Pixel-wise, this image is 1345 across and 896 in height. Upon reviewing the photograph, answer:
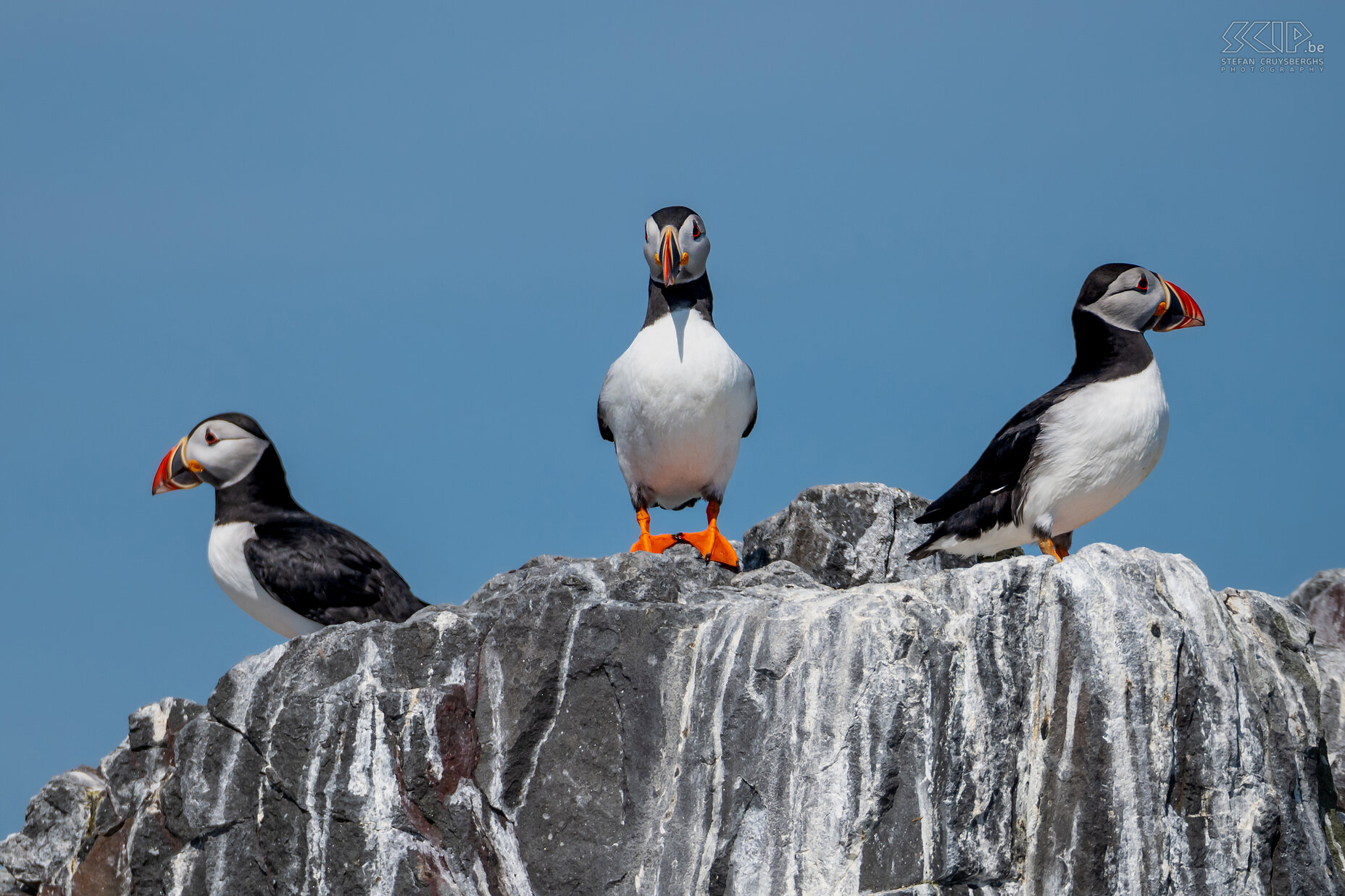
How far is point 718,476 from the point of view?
9461 millimetres

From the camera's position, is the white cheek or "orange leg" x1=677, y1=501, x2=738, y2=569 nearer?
"orange leg" x1=677, y1=501, x2=738, y2=569

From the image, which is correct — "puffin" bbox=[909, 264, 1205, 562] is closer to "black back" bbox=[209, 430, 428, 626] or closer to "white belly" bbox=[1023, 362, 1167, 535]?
"white belly" bbox=[1023, 362, 1167, 535]

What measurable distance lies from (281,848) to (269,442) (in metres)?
4.04

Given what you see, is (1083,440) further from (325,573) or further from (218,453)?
(218,453)

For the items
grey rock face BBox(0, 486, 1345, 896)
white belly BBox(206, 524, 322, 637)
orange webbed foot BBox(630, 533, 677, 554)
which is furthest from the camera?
white belly BBox(206, 524, 322, 637)

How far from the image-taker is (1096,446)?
322 inches

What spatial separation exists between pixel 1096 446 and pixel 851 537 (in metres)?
2.56

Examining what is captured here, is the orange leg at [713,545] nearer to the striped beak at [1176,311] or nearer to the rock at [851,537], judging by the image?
the rock at [851,537]

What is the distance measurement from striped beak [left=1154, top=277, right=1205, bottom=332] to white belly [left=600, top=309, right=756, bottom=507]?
101 inches

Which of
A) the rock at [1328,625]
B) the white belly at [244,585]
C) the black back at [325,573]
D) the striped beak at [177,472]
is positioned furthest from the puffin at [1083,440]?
the striped beak at [177,472]

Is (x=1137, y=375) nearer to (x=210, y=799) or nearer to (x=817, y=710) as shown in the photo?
(x=817, y=710)

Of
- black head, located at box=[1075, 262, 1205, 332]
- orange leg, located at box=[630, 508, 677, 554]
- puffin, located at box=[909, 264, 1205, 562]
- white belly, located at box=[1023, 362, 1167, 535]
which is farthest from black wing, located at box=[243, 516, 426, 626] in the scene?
black head, located at box=[1075, 262, 1205, 332]

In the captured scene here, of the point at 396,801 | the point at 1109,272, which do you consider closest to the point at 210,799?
the point at 396,801

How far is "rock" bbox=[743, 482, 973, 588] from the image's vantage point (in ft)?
33.6
